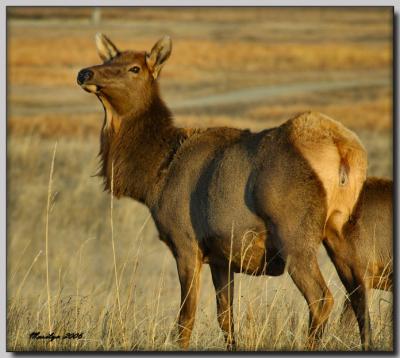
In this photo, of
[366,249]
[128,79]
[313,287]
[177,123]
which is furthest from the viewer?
[177,123]

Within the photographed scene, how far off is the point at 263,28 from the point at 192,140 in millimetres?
34783

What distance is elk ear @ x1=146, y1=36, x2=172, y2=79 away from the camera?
946cm

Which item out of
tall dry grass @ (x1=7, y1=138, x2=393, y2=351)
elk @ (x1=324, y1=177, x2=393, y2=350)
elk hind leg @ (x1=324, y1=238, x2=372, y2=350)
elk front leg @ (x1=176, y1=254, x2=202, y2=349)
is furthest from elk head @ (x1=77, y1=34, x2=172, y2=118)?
elk hind leg @ (x1=324, y1=238, x2=372, y2=350)

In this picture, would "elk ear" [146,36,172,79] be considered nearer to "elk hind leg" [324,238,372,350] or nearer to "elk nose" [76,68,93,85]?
"elk nose" [76,68,93,85]

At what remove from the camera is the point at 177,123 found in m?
17.3

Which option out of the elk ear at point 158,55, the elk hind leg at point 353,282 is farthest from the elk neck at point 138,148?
the elk hind leg at point 353,282

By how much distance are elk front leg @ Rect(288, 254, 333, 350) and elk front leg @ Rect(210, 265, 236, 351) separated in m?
1.03

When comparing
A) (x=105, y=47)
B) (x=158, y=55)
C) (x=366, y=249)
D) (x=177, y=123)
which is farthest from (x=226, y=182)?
(x=177, y=123)

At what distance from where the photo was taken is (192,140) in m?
Result: 9.10

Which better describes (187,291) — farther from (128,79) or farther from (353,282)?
(128,79)

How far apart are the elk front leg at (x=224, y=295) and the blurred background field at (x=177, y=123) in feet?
0.44

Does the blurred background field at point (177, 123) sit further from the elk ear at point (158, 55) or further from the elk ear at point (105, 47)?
the elk ear at point (158, 55)

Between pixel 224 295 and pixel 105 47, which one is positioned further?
pixel 105 47

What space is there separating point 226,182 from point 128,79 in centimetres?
165
